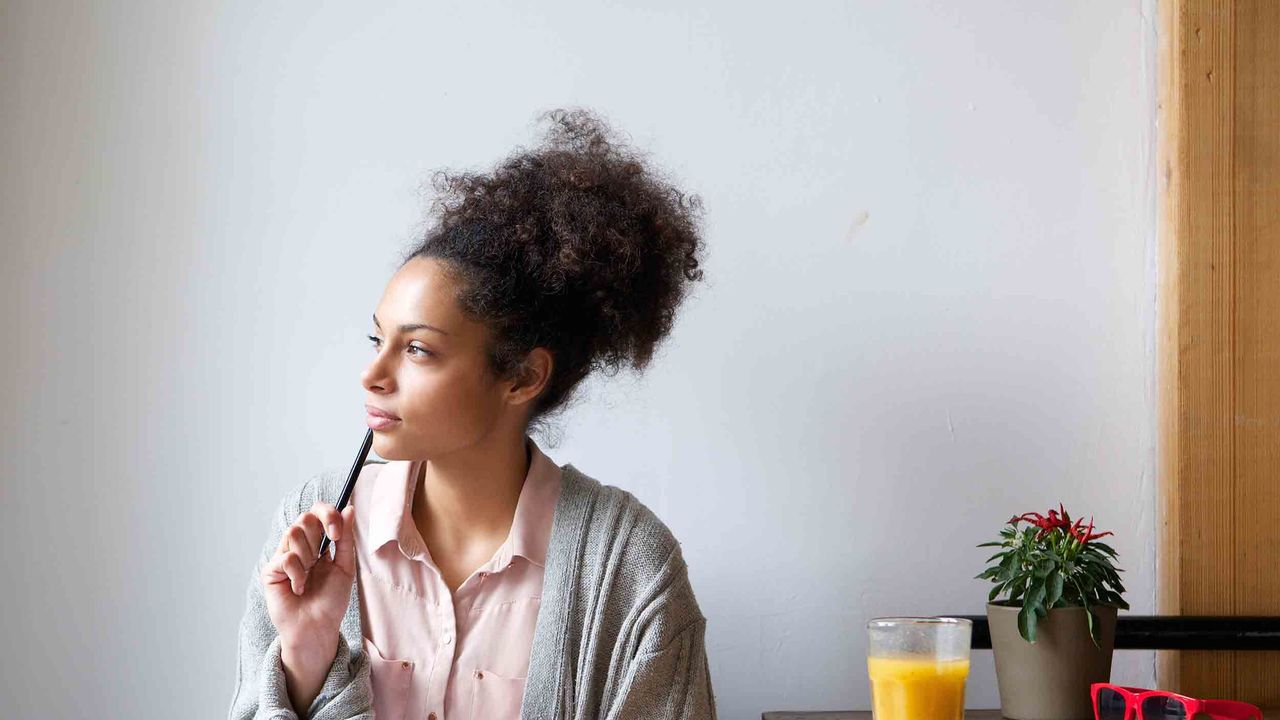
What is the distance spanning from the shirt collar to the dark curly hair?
2.8 inches

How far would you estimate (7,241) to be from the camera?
140 cm

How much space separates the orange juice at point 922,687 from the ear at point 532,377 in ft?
1.43

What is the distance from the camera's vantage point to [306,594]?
116 centimetres

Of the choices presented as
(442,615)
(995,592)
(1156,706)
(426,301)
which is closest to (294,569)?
(442,615)

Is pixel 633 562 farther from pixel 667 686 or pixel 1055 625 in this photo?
pixel 1055 625

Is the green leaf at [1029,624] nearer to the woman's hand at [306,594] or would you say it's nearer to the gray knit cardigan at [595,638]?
the gray knit cardigan at [595,638]

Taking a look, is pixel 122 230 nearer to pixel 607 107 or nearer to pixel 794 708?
pixel 607 107

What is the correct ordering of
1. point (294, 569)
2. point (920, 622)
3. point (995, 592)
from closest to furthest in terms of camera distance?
point (920, 622), point (294, 569), point (995, 592)

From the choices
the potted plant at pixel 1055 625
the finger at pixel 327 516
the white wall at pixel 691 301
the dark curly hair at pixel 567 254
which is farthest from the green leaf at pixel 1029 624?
the finger at pixel 327 516

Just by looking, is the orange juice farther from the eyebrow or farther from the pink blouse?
the eyebrow

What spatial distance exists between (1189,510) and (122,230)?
1315 millimetres

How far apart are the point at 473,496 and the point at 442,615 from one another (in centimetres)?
13

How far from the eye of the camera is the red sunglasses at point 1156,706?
40.2 inches

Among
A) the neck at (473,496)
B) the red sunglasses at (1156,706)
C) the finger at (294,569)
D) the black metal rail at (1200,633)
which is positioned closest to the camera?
the red sunglasses at (1156,706)
